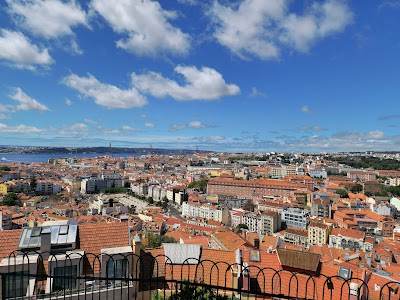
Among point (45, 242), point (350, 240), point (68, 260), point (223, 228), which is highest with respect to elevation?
point (45, 242)

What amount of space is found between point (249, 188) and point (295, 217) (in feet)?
74.8

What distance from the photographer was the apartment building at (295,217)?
34.5m

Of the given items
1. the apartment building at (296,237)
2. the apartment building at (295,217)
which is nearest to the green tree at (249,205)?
the apartment building at (295,217)

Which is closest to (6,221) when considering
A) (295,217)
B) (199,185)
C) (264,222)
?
Answer: (264,222)

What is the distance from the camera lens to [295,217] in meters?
34.9

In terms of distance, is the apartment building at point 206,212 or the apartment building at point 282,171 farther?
the apartment building at point 282,171

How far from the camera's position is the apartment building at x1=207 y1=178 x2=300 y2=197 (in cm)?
5569

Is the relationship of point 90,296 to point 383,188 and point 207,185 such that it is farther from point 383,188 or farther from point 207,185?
point 383,188

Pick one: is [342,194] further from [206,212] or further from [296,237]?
[206,212]

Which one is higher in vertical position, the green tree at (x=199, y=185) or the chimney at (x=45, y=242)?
the chimney at (x=45, y=242)

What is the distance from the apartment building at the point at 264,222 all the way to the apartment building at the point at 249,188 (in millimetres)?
20599

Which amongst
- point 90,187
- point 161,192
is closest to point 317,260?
point 161,192

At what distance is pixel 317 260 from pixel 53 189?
6065 cm

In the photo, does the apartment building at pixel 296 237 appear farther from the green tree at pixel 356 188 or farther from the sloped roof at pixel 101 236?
the green tree at pixel 356 188
